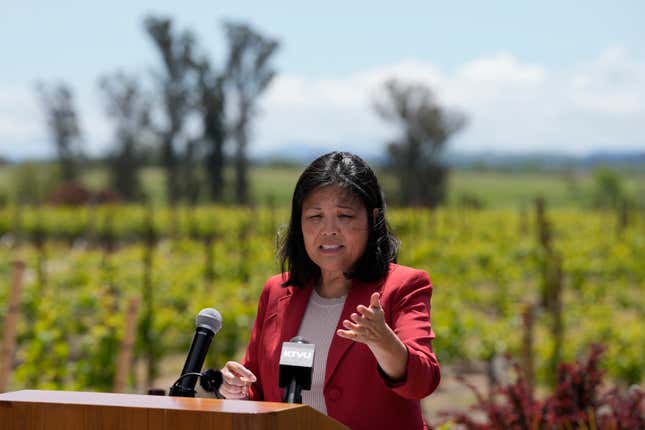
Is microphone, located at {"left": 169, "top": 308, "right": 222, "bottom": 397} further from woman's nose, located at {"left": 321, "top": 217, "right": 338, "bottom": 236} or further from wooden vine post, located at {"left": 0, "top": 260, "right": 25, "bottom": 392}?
wooden vine post, located at {"left": 0, "top": 260, "right": 25, "bottom": 392}

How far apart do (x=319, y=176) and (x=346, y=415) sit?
1.59ft

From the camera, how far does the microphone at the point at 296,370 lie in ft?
5.98

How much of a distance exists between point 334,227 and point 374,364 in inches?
11.3

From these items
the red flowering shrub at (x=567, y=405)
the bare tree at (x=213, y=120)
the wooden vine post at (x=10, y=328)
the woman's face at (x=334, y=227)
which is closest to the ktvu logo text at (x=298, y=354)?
the woman's face at (x=334, y=227)

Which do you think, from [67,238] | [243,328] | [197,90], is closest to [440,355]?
[243,328]

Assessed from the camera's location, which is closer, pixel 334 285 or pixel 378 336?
pixel 378 336

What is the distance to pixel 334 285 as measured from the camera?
2.15 m

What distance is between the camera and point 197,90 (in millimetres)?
42438

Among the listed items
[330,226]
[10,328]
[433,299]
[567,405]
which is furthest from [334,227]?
[433,299]

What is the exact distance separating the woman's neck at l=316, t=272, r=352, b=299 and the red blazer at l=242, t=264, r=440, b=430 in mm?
31

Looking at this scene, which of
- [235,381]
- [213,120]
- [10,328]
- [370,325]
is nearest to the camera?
[370,325]

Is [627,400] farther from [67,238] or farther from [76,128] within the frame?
[76,128]

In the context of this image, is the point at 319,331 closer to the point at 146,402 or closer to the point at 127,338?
the point at 146,402

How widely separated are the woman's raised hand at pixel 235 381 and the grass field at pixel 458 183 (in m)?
32.3
